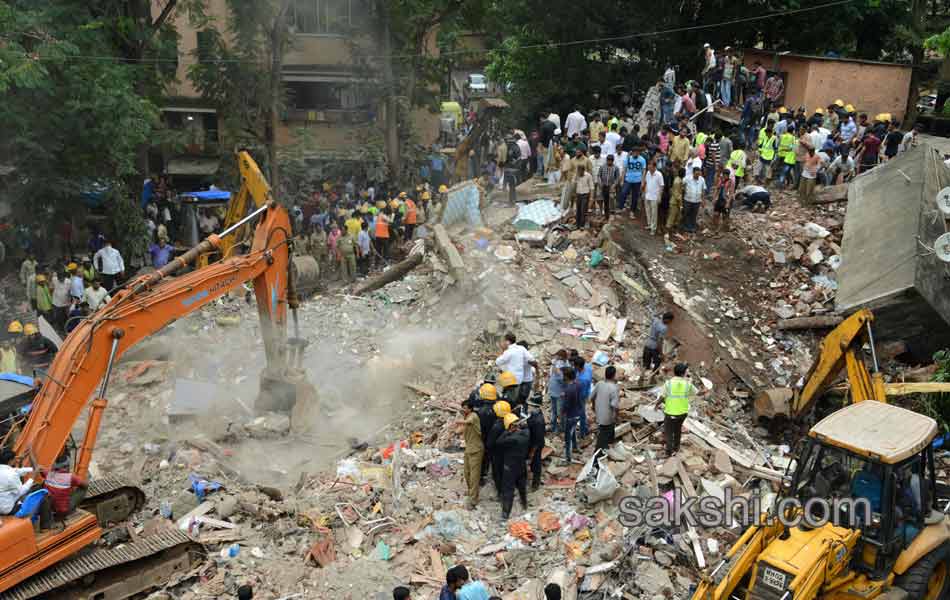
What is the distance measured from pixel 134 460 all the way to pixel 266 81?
13326 mm

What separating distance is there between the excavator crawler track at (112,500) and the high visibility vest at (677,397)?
6.26 metres

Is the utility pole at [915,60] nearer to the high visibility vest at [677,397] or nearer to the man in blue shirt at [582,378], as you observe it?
the high visibility vest at [677,397]

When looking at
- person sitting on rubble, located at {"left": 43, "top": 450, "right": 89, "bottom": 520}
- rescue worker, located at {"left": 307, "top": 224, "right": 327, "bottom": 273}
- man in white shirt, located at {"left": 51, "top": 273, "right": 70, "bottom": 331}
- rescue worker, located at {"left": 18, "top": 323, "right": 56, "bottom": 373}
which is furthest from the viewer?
rescue worker, located at {"left": 307, "top": 224, "right": 327, "bottom": 273}

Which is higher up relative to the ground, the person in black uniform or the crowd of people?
the crowd of people

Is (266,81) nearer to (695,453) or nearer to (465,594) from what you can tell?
(695,453)

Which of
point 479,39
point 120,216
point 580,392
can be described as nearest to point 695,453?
point 580,392

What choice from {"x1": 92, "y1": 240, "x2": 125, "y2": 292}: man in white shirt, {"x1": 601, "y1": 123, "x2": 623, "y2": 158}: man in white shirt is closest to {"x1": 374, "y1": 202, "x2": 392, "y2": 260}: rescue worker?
{"x1": 601, "y1": 123, "x2": 623, "y2": 158}: man in white shirt

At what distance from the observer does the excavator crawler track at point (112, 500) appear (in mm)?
9344

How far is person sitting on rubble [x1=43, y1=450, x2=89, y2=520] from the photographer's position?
7.99 meters

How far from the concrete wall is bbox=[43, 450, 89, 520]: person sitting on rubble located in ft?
62.1

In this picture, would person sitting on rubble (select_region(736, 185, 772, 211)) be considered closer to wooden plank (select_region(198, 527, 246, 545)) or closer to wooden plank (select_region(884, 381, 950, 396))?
wooden plank (select_region(884, 381, 950, 396))

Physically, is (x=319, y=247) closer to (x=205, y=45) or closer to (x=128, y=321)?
(x=205, y=45)

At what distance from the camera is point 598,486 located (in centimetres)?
945

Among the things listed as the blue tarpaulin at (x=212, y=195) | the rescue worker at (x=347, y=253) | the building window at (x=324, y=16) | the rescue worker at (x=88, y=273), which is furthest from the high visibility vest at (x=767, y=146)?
the rescue worker at (x=88, y=273)
